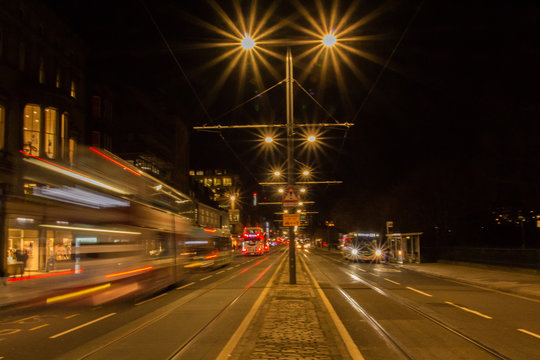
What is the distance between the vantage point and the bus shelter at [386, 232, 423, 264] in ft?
111

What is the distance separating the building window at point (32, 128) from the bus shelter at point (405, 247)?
984 inches

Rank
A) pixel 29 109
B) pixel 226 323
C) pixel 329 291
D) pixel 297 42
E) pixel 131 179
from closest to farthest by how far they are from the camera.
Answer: pixel 226 323 → pixel 131 179 → pixel 297 42 → pixel 329 291 → pixel 29 109

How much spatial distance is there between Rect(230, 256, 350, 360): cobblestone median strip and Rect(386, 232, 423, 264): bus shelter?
23129 mm

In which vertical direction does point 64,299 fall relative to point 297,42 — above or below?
below

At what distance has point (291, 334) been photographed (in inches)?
326

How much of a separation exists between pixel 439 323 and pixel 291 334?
3.42m

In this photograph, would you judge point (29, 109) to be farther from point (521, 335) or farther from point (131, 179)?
point (521, 335)

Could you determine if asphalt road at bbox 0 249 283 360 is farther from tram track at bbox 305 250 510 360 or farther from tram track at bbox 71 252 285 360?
tram track at bbox 305 250 510 360

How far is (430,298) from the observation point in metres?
13.8

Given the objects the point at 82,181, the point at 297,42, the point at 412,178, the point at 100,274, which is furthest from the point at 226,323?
the point at 412,178

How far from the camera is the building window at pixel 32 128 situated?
23.5m

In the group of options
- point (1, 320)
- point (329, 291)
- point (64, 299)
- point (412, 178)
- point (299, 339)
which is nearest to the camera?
point (299, 339)

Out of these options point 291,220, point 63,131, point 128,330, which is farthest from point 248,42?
point 63,131

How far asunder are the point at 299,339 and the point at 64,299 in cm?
480
